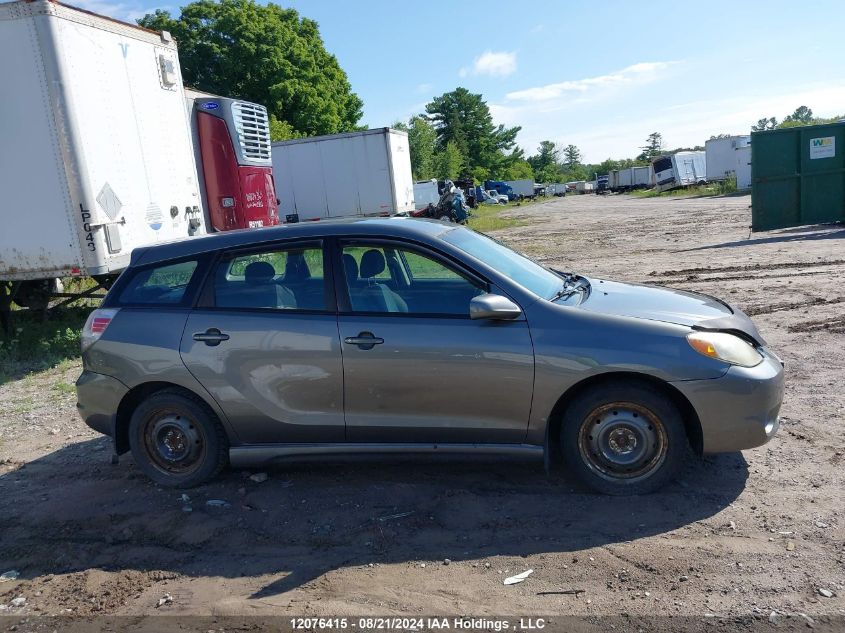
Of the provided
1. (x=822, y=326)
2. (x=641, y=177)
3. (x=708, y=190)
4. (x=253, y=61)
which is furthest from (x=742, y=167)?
(x=822, y=326)

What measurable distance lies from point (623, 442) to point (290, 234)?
100 inches

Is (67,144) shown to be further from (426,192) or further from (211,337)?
(426,192)

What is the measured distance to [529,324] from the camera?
4207mm

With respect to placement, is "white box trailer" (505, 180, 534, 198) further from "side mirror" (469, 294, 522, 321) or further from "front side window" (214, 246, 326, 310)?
"side mirror" (469, 294, 522, 321)

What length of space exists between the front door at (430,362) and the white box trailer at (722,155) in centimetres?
5104

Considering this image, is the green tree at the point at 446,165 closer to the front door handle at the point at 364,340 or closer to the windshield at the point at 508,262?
the windshield at the point at 508,262

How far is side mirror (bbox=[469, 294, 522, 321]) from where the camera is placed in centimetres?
414

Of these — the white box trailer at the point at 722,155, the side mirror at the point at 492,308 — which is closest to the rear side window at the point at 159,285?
the side mirror at the point at 492,308

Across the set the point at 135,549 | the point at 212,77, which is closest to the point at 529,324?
the point at 135,549

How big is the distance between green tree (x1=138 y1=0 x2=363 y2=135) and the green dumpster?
27.3 meters

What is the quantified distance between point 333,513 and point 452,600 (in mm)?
1226

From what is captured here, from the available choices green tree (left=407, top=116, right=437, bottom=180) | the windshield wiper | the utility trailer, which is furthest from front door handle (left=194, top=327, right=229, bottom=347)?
green tree (left=407, top=116, right=437, bottom=180)

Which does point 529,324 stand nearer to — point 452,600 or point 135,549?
point 452,600

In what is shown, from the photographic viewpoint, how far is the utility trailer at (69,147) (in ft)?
26.4
